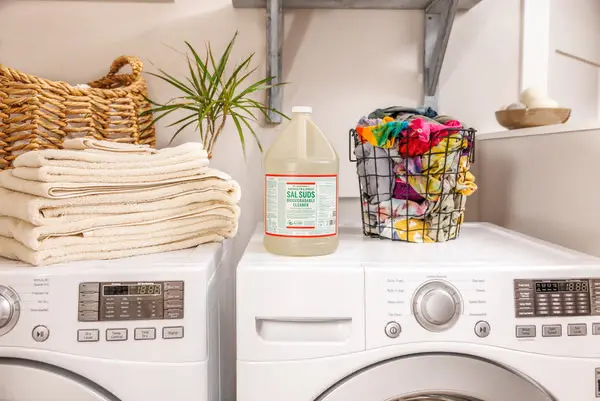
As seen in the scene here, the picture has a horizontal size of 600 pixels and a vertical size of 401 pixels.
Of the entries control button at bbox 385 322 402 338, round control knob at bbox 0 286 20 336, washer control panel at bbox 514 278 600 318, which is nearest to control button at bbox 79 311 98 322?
round control knob at bbox 0 286 20 336

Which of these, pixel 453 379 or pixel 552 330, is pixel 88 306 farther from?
pixel 552 330

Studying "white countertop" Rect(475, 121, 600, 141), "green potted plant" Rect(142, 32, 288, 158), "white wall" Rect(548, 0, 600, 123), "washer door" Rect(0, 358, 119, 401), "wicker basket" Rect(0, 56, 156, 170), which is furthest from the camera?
"white wall" Rect(548, 0, 600, 123)

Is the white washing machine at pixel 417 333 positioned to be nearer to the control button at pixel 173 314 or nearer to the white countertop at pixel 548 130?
the control button at pixel 173 314

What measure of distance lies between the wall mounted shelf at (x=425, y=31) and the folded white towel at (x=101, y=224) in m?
0.53

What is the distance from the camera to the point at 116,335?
0.85m

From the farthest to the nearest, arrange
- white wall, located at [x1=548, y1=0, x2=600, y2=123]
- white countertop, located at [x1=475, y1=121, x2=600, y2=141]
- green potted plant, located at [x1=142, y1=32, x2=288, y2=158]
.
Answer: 1. white wall, located at [x1=548, y1=0, x2=600, y2=123]
2. green potted plant, located at [x1=142, y1=32, x2=288, y2=158]
3. white countertop, located at [x1=475, y1=121, x2=600, y2=141]

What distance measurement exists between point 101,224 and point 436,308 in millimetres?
634

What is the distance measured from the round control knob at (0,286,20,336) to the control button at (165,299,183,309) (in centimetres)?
25

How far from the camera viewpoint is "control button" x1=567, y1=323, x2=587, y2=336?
87cm

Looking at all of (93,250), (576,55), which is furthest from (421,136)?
(576,55)

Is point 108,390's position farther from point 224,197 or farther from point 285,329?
point 224,197

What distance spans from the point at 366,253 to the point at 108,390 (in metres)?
0.52

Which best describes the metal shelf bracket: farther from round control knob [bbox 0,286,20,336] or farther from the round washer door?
round control knob [bbox 0,286,20,336]

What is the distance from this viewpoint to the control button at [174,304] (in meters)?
0.86
